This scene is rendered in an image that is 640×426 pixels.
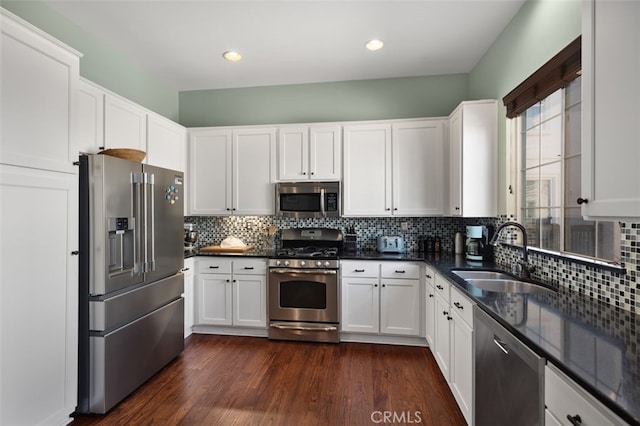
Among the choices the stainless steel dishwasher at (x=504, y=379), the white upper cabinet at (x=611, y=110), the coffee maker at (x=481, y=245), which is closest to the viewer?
the white upper cabinet at (x=611, y=110)

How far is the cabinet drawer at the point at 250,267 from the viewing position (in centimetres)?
319

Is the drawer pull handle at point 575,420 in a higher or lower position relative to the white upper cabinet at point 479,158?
lower

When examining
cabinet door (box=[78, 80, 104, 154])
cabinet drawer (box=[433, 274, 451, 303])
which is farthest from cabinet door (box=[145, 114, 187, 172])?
cabinet drawer (box=[433, 274, 451, 303])

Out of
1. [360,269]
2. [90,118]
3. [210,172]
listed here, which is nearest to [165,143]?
[210,172]

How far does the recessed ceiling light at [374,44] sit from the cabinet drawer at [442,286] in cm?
212

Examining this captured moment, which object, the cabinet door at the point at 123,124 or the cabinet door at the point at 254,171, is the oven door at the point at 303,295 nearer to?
the cabinet door at the point at 254,171

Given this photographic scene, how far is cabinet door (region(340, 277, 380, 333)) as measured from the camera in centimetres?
302

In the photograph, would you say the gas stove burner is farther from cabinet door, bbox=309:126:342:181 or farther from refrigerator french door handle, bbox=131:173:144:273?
refrigerator french door handle, bbox=131:173:144:273

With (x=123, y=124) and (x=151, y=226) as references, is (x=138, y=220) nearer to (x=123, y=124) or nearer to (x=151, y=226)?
(x=151, y=226)

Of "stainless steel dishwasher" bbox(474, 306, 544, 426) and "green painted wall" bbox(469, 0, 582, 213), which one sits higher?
"green painted wall" bbox(469, 0, 582, 213)

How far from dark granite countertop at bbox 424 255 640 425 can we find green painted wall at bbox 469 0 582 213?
1188mm

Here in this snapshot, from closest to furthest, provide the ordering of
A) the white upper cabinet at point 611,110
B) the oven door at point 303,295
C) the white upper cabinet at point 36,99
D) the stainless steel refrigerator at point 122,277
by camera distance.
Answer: the white upper cabinet at point 611,110
the white upper cabinet at point 36,99
the stainless steel refrigerator at point 122,277
the oven door at point 303,295

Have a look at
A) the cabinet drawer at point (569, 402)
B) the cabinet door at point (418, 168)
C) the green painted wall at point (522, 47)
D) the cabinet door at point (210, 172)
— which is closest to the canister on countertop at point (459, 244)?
the cabinet door at point (418, 168)

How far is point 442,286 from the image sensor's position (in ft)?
Result: 7.69
